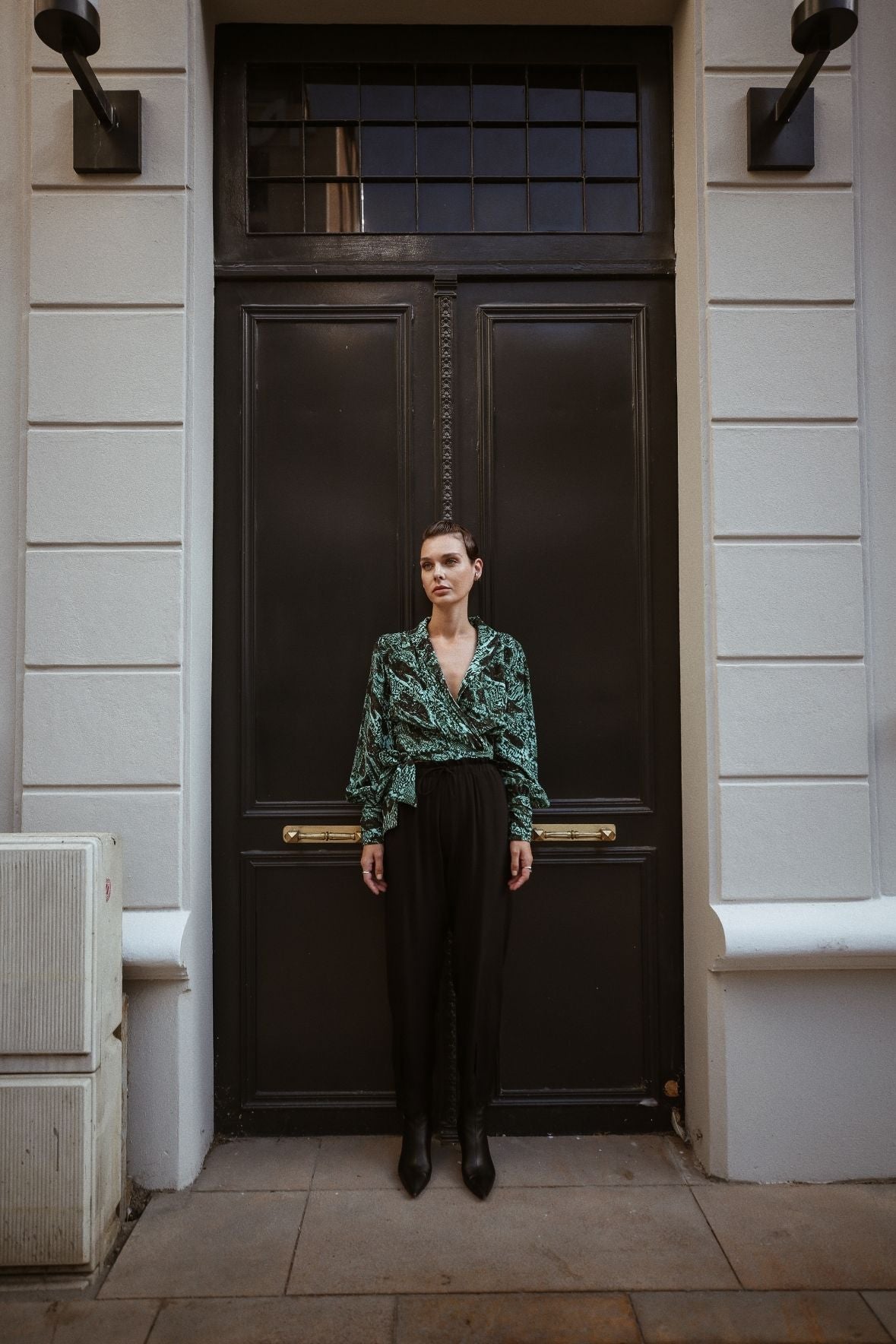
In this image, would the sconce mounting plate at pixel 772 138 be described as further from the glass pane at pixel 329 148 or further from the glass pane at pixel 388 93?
the glass pane at pixel 329 148

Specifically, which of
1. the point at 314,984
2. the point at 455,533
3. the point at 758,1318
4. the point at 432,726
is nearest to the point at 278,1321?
the point at 314,984

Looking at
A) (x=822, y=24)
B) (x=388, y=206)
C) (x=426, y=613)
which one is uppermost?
(x=822, y=24)

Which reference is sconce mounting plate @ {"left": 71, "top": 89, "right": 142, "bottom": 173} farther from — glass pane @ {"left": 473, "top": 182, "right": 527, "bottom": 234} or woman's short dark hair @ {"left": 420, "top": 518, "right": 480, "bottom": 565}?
woman's short dark hair @ {"left": 420, "top": 518, "right": 480, "bottom": 565}

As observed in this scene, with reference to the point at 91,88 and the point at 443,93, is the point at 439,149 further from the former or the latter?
the point at 91,88

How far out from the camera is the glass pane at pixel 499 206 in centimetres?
395

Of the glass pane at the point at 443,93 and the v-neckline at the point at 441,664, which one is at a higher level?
the glass pane at the point at 443,93

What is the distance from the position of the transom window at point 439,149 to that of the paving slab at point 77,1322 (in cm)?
406

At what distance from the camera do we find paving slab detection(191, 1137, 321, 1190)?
3.42 m

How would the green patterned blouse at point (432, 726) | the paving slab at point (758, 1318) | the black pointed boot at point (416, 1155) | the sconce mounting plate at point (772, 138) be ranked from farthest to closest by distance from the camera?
the sconce mounting plate at point (772, 138), the green patterned blouse at point (432, 726), the black pointed boot at point (416, 1155), the paving slab at point (758, 1318)

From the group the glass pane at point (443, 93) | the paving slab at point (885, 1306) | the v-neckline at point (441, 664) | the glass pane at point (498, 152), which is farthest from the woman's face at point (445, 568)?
the paving slab at point (885, 1306)

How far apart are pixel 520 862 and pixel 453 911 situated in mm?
324

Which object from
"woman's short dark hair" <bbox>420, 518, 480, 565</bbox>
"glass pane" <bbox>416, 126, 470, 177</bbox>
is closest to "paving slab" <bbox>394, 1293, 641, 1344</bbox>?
"woman's short dark hair" <bbox>420, 518, 480, 565</bbox>

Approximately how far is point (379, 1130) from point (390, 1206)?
547 mm

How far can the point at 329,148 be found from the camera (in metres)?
3.95
